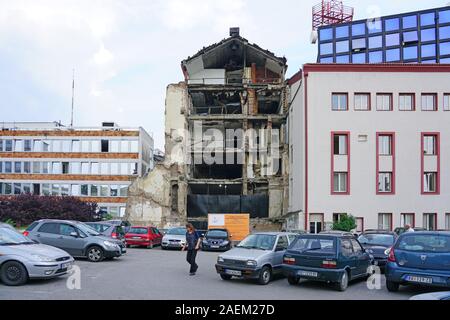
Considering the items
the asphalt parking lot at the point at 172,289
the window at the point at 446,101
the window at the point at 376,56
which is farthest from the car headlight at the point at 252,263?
the window at the point at 376,56

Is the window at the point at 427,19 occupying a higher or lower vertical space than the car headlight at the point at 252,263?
higher

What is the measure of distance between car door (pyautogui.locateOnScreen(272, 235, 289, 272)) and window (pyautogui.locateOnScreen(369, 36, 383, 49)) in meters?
67.7

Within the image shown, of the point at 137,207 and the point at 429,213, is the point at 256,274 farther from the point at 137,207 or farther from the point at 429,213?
the point at 137,207

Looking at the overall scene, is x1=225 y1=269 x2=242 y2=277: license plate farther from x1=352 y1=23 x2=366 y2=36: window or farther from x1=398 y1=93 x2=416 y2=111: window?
x1=352 y1=23 x2=366 y2=36: window

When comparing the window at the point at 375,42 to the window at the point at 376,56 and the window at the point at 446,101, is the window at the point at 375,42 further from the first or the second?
the window at the point at 446,101

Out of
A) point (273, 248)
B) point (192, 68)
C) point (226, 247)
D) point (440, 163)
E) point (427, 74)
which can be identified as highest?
point (192, 68)

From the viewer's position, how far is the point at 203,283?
13.7 meters

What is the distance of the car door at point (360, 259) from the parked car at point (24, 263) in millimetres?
8051

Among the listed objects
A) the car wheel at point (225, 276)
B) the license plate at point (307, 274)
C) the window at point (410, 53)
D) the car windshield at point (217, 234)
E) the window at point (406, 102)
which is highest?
the window at point (410, 53)

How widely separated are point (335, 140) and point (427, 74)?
26.8 ft

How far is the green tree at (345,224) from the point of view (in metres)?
31.9

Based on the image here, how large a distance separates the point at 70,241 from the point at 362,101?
79.7 feet

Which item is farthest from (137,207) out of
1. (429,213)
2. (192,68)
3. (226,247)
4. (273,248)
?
(273,248)

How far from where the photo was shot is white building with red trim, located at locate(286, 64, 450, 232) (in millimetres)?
33969
